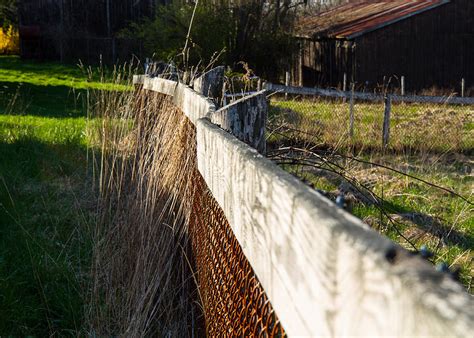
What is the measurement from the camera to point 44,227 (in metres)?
6.01

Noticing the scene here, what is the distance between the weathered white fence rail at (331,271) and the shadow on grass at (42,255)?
281 centimetres

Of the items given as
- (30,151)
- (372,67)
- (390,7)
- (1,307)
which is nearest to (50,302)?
(1,307)

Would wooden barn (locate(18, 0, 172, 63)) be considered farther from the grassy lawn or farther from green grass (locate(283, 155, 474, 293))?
green grass (locate(283, 155, 474, 293))

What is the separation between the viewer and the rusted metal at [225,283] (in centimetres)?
162

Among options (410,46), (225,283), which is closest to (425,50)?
(410,46)

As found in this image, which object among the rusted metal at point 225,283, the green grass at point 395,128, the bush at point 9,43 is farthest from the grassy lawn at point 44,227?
the bush at point 9,43

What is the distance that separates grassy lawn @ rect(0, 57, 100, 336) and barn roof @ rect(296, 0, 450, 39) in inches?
625

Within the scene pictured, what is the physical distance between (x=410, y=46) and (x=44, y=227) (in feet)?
72.3

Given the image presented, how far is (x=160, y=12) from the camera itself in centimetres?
2730

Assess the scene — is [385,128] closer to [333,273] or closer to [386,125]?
[386,125]

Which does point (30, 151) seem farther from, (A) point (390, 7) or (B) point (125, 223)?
(A) point (390, 7)

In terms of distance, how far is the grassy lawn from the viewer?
4289 mm

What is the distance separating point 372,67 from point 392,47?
992 mm

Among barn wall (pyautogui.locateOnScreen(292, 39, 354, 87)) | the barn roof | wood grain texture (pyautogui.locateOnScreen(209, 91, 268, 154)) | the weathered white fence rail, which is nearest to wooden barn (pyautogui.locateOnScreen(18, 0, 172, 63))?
barn wall (pyautogui.locateOnScreen(292, 39, 354, 87))
